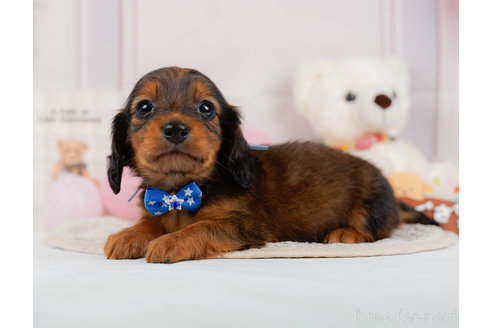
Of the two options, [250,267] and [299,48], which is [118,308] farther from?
[299,48]

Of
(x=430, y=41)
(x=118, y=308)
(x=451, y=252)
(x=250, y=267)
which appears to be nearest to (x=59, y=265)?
(x=118, y=308)

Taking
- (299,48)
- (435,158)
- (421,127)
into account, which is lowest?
(435,158)

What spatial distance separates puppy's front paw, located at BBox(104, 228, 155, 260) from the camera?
85.9 inches

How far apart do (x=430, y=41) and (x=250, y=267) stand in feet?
8.83

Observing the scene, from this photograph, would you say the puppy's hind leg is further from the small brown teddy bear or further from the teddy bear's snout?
the small brown teddy bear

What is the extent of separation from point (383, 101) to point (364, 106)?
0.15 m

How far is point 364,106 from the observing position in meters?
3.86

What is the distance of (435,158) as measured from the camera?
408 centimetres

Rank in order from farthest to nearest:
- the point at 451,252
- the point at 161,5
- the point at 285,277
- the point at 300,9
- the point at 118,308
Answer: the point at 300,9 → the point at 161,5 → the point at 451,252 → the point at 285,277 → the point at 118,308

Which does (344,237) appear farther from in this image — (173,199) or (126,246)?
(126,246)

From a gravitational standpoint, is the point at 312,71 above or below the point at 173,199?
above

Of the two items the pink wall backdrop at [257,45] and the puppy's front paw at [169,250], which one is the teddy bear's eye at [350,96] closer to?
the pink wall backdrop at [257,45]

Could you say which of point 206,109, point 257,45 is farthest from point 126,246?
point 257,45

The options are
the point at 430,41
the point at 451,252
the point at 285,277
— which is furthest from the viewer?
the point at 430,41
